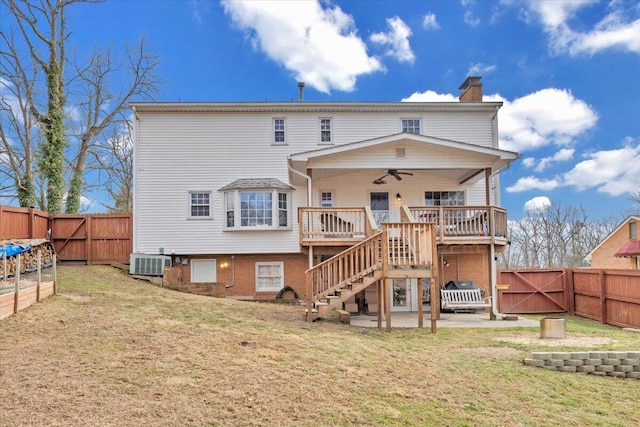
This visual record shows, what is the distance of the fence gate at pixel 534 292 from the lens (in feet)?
58.7

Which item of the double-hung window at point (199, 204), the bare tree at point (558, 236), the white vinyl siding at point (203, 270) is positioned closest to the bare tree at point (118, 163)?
the double-hung window at point (199, 204)

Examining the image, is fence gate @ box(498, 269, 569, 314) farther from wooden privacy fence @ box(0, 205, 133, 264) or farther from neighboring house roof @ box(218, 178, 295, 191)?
wooden privacy fence @ box(0, 205, 133, 264)

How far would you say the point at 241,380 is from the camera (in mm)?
5430

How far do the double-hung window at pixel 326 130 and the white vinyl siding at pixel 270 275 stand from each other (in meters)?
5.24

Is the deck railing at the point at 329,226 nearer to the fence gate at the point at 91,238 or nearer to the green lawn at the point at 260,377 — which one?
the green lawn at the point at 260,377

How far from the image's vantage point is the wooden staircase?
33.9 feet

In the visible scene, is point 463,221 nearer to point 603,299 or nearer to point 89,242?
point 603,299

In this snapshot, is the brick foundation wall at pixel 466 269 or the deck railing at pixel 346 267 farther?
the brick foundation wall at pixel 466 269

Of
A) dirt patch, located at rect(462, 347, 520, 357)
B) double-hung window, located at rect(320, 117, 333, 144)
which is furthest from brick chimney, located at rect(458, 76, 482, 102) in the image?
dirt patch, located at rect(462, 347, 520, 357)

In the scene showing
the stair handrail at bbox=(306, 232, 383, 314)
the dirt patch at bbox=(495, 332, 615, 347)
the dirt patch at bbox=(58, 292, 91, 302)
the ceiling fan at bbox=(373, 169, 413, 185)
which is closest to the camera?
the dirt patch at bbox=(495, 332, 615, 347)

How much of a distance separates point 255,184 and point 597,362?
11.8 meters

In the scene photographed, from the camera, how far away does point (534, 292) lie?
1805 centimetres

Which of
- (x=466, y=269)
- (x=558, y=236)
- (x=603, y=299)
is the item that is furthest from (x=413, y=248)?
(x=558, y=236)

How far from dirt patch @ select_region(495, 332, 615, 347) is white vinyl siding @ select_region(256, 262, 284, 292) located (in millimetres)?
8720
